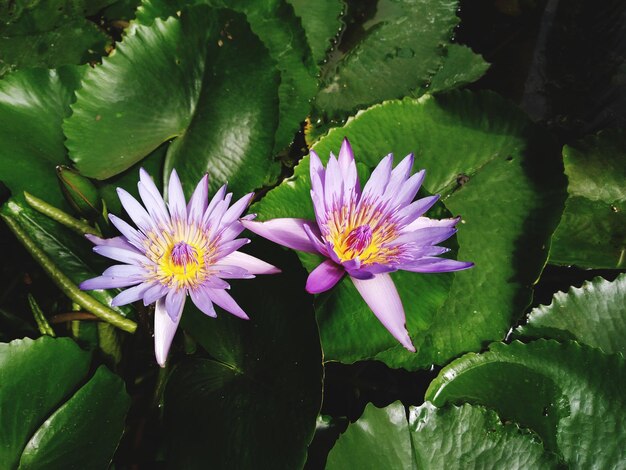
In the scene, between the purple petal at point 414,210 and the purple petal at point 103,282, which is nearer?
the purple petal at point 103,282

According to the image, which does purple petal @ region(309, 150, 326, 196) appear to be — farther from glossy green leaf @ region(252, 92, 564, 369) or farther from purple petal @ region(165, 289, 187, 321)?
purple petal @ region(165, 289, 187, 321)

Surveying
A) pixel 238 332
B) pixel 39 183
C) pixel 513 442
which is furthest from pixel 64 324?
pixel 513 442

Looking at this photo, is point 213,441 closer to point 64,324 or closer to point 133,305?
point 133,305

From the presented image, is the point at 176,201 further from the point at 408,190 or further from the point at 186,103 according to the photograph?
the point at 408,190

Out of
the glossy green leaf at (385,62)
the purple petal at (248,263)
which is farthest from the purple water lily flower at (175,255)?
the glossy green leaf at (385,62)

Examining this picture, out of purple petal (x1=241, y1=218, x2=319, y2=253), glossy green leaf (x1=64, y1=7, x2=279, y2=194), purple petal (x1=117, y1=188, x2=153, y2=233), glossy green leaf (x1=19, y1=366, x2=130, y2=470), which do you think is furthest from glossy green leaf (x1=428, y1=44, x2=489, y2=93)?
glossy green leaf (x1=19, y1=366, x2=130, y2=470)

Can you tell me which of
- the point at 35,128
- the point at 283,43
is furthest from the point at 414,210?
the point at 35,128

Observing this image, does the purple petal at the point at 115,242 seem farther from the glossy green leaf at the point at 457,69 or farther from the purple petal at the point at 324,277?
the glossy green leaf at the point at 457,69
